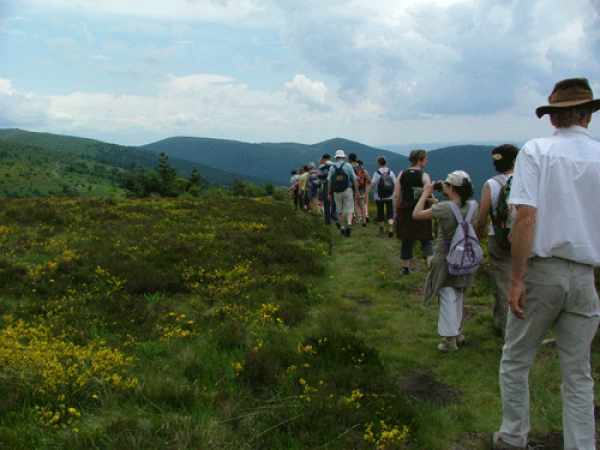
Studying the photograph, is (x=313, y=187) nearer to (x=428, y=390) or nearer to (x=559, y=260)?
(x=428, y=390)

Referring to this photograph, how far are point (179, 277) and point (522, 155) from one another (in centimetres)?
791

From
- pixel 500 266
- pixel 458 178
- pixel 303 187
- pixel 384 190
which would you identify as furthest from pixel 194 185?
pixel 500 266

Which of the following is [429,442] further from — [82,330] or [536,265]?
[82,330]

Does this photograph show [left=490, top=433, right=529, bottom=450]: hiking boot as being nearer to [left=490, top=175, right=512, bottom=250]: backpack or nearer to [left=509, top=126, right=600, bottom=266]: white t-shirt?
[left=509, top=126, right=600, bottom=266]: white t-shirt

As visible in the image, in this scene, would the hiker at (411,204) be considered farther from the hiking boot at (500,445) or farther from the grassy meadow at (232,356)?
the hiking boot at (500,445)

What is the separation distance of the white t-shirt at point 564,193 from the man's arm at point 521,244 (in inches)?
3.1

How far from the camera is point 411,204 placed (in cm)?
1130

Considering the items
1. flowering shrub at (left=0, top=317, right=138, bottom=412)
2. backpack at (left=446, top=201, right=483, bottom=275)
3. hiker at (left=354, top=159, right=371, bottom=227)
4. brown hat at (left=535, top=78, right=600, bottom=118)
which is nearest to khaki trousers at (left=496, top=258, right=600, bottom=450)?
brown hat at (left=535, top=78, right=600, bottom=118)

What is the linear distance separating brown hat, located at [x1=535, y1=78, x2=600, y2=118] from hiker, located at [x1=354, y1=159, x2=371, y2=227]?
15.9m

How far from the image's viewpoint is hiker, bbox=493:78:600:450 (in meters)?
4.08

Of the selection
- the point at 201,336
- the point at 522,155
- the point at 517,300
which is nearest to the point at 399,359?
the point at 201,336

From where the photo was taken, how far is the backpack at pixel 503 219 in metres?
6.27

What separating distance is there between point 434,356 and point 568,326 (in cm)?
342

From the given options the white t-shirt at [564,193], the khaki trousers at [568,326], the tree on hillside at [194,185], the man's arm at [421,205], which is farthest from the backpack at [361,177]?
the tree on hillside at [194,185]
